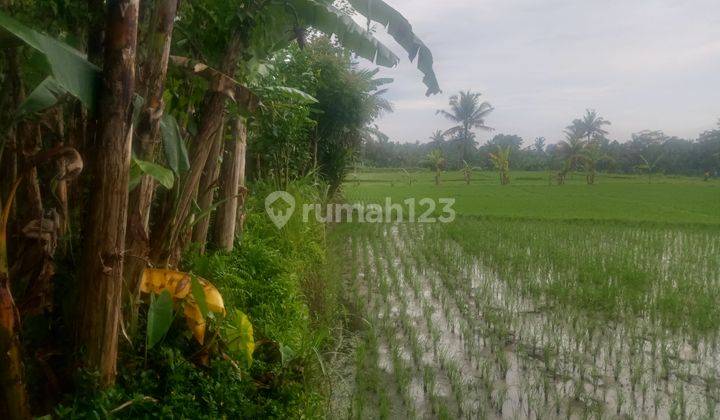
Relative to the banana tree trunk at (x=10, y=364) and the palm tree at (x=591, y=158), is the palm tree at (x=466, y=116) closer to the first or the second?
the palm tree at (x=591, y=158)

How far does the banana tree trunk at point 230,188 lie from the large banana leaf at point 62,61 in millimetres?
2238

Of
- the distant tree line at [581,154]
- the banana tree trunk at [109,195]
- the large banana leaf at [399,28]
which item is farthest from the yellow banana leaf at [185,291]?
the distant tree line at [581,154]

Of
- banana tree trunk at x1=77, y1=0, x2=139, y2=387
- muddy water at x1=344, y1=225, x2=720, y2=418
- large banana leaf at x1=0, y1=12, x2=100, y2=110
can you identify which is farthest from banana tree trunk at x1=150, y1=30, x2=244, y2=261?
muddy water at x1=344, y1=225, x2=720, y2=418

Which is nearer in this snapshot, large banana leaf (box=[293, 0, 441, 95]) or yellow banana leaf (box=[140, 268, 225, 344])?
yellow banana leaf (box=[140, 268, 225, 344])

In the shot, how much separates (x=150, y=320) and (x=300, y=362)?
0.76m

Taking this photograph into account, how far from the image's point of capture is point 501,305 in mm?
4973

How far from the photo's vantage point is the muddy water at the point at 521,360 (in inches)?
122

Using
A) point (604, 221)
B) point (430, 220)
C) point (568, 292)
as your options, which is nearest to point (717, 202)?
point (604, 221)

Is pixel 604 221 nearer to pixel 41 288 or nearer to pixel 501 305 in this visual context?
pixel 501 305

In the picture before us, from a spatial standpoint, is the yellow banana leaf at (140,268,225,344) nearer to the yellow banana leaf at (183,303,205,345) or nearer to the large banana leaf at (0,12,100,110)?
the yellow banana leaf at (183,303,205,345)

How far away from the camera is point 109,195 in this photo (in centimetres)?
198

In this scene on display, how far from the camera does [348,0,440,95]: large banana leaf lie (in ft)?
10.4

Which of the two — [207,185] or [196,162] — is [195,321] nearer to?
[196,162]

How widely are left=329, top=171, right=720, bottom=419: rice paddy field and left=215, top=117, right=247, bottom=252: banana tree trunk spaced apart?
1.18 meters
